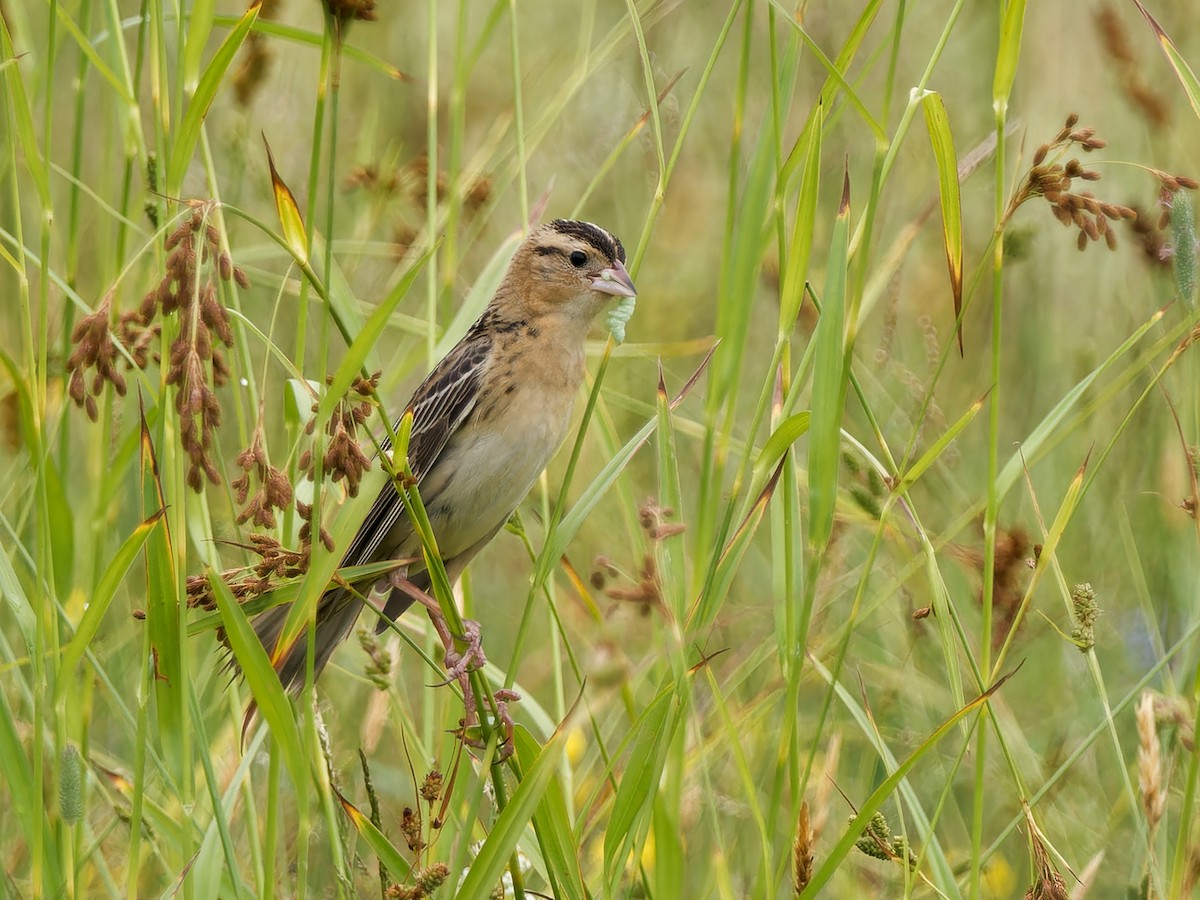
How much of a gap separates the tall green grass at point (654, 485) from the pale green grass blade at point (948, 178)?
0.04ft

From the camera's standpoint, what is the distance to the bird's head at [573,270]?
4.29 m

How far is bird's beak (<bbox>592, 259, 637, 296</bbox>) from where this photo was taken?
413 centimetres

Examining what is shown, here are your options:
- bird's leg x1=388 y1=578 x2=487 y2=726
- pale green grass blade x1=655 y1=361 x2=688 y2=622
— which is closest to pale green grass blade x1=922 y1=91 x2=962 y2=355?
pale green grass blade x1=655 y1=361 x2=688 y2=622

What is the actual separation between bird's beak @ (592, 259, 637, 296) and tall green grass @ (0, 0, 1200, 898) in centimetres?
24

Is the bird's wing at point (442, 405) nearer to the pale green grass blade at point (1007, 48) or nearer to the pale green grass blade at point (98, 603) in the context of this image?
the pale green grass blade at point (98, 603)

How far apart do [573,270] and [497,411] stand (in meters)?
0.58

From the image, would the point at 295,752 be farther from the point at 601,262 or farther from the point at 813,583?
the point at 601,262

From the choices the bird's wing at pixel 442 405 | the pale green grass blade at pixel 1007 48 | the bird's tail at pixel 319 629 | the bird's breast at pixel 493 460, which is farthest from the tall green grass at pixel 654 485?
the bird's wing at pixel 442 405

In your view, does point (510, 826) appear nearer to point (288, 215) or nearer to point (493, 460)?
point (288, 215)

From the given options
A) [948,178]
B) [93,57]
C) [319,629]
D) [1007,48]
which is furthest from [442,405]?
[1007,48]

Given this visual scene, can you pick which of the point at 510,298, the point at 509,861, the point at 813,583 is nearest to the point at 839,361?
the point at 813,583

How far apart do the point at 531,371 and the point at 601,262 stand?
44 centimetres

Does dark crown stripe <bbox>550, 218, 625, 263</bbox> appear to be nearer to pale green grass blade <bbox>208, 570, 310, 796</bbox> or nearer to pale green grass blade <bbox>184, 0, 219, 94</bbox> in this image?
pale green grass blade <bbox>184, 0, 219, 94</bbox>

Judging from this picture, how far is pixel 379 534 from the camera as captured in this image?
3750 millimetres
